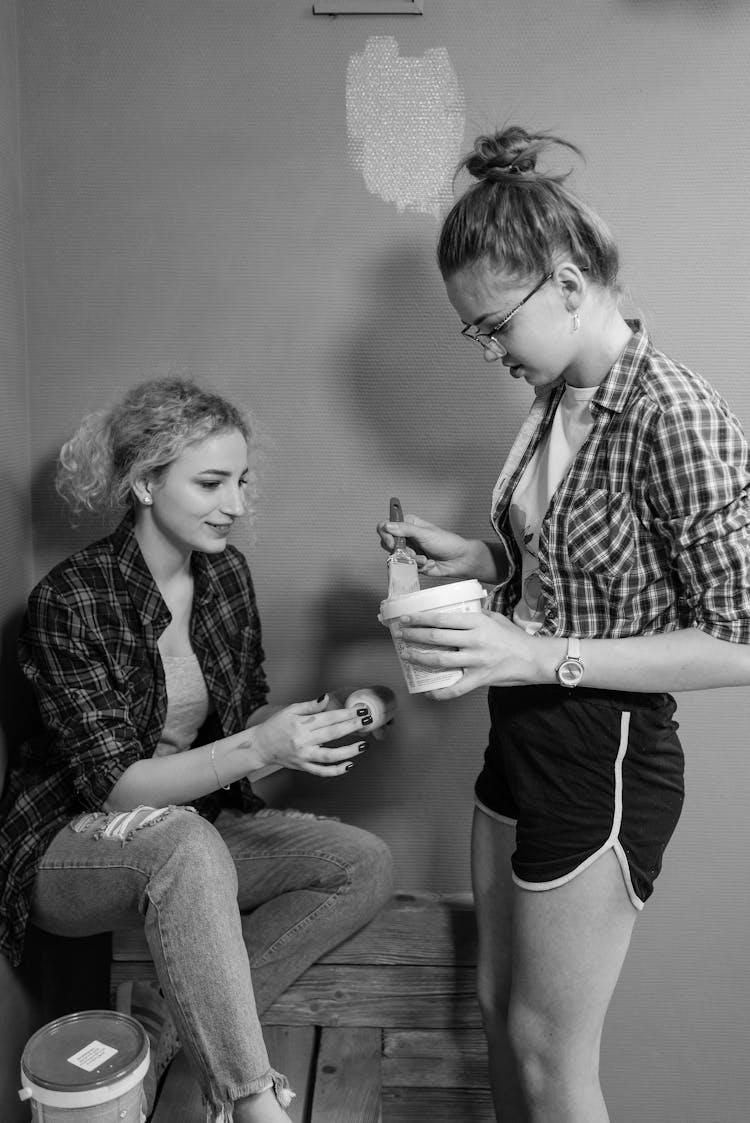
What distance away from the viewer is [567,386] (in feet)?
4.00

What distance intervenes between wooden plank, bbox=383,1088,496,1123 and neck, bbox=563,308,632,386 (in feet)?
3.96

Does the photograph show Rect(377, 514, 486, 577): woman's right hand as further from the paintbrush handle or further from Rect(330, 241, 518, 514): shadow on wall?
Rect(330, 241, 518, 514): shadow on wall

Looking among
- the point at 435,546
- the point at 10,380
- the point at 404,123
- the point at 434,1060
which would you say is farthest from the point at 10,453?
the point at 434,1060

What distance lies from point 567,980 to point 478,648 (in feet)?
1.32

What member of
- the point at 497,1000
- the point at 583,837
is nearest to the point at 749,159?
the point at 583,837

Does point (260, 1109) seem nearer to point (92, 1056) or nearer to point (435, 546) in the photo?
point (92, 1056)

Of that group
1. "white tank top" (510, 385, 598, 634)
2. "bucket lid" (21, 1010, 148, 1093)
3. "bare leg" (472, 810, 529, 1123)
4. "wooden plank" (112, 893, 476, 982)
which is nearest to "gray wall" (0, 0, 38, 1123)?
"bucket lid" (21, 1010, 148, 1093)

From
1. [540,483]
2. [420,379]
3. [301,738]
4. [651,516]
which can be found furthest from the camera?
[420,379]

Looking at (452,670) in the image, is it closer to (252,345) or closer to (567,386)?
(567,386)

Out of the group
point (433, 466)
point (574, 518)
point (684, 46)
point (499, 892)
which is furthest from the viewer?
point (433, 466)

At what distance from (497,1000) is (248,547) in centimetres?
83

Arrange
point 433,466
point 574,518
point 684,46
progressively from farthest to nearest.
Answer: point 433,466
point 684,46
point 574,518

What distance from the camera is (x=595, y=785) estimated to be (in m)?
1.16

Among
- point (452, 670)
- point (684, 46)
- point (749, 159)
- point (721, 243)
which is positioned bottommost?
point (452, 670)
